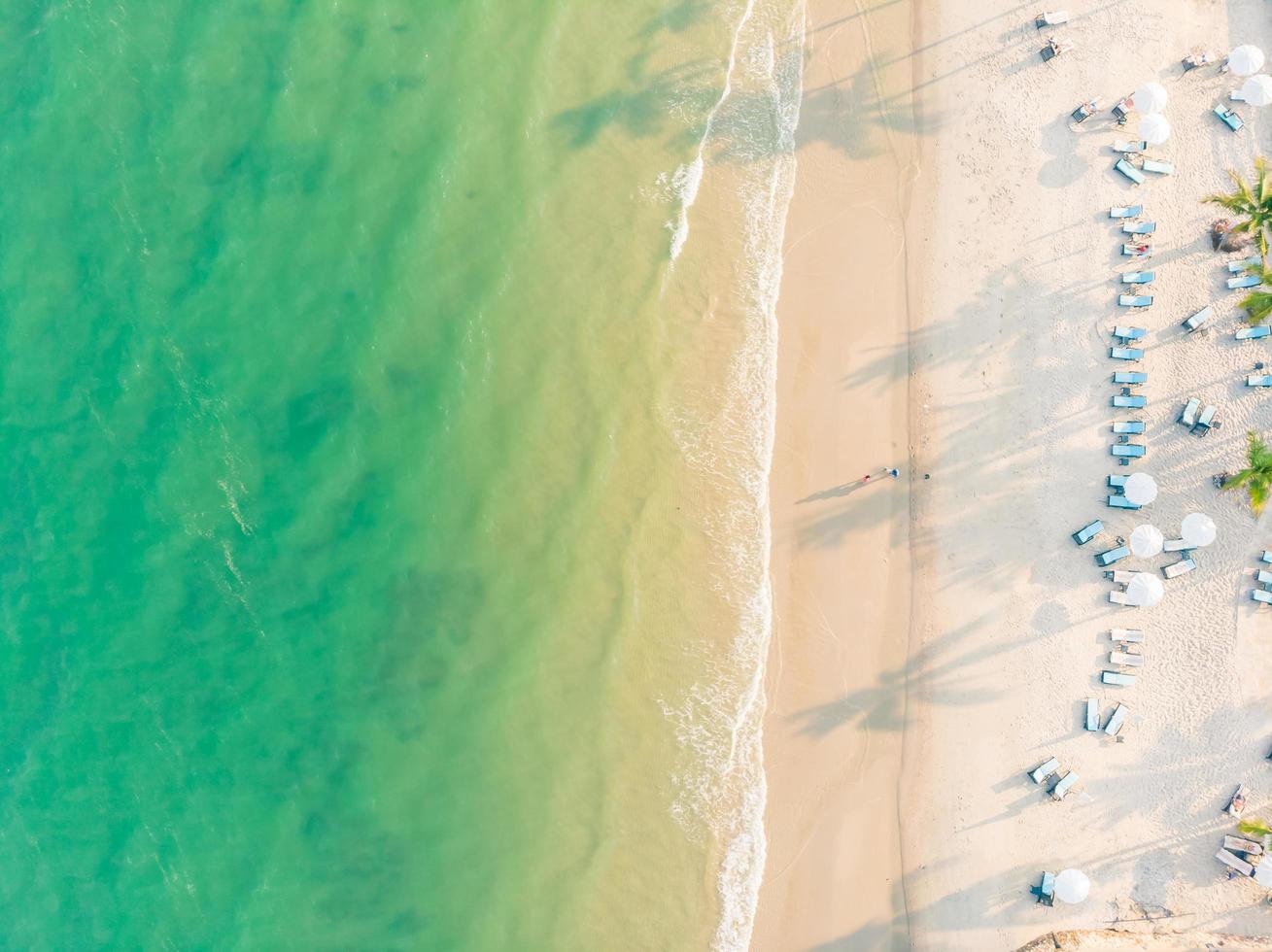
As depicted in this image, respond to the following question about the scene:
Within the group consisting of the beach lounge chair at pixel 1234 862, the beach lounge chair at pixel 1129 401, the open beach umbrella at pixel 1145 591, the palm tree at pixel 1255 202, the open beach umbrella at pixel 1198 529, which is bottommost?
the beach lounge chair at pixel 1234 862

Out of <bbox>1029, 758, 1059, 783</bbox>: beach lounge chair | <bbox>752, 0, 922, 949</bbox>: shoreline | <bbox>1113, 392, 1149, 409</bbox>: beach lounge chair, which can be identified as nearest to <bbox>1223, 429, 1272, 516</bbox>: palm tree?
<bbox>1113, 392, 1149, 409</bbox>: beach lounge chair

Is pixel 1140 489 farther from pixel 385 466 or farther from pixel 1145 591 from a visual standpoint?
pixel 385 466

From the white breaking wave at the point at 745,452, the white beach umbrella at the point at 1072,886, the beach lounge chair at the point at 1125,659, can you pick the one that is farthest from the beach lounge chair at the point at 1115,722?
the white breaking wave at the point at 745,452

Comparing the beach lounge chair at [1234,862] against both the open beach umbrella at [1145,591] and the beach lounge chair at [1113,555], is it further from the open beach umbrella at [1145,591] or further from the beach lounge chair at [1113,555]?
the beach lounge chair at [1113,555]

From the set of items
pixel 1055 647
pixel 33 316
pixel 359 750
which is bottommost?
pixel 1055 647

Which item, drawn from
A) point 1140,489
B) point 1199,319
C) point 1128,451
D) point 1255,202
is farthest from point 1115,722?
point 1255,202

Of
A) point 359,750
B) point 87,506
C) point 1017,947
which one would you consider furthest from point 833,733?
point 87,506

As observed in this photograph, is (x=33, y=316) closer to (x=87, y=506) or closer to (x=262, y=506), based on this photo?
(x=87, y=506)
